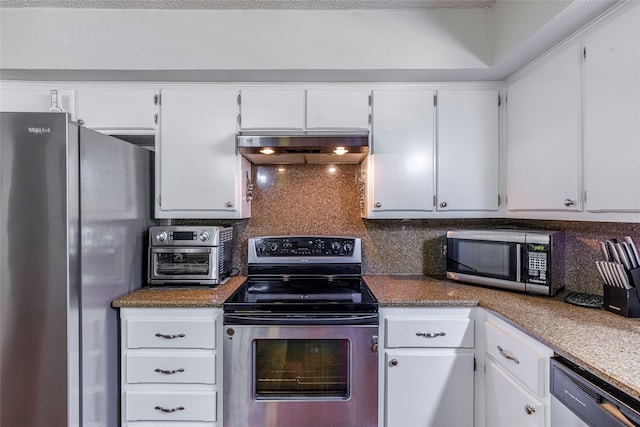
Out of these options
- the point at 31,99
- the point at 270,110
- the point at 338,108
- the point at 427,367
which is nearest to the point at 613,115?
the point at 338,108

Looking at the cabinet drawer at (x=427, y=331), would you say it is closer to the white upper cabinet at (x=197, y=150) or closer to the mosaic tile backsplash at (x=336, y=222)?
the mosaic tile backsplash at (x=336, y=222)

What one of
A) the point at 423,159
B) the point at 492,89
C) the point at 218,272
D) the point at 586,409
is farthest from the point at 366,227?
the point at 586,409

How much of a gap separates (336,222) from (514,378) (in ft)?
4.34

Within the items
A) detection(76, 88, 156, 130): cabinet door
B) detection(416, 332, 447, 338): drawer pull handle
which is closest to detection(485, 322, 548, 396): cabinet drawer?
detection(416, 332, 447, 338): drawer pull handle

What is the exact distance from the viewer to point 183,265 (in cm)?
188

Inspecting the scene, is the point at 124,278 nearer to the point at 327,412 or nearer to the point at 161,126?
the point at 161,126

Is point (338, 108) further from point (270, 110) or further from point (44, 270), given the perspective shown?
point (44, 270)

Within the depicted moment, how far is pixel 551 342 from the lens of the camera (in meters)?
1.09

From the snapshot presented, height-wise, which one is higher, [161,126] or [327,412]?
[161,126]

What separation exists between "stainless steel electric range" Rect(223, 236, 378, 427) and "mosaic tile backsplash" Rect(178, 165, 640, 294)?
665mm

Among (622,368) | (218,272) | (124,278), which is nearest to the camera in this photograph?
(622,368)

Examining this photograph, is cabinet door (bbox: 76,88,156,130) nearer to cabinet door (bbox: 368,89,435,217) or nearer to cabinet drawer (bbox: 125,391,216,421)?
cabinet door (bbox: 368,89,435,217)

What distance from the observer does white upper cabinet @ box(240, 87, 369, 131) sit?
6.27 ft

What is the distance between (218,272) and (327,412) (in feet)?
3.20
